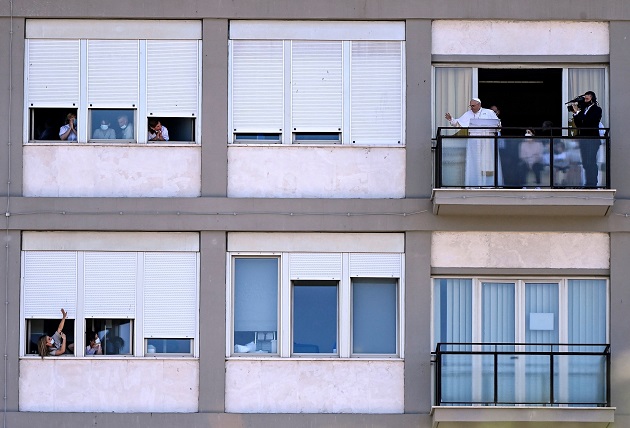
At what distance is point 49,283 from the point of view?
81.6 feet

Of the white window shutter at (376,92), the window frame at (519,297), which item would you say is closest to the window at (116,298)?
the white window shutter at (376,92)

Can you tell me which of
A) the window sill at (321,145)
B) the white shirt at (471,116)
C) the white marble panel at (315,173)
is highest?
the white shirt at (471,116)

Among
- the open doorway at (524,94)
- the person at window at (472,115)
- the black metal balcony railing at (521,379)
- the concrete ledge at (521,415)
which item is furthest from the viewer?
the open doorway at (524,94)

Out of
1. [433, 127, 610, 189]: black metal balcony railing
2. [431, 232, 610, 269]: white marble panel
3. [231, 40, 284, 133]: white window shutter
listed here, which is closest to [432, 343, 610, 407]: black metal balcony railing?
[431, 232, 610, 269]: white marble panel

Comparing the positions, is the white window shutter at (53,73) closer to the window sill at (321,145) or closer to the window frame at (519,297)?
the window sill at (321,145)

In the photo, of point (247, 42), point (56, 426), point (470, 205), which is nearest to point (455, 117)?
point (470, 205)

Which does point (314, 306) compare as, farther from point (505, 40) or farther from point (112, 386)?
point (505, 40)

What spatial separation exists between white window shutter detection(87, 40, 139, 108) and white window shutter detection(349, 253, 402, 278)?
4521 mm

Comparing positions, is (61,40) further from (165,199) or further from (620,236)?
(620,236)

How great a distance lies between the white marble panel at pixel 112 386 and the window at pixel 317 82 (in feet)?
13.1

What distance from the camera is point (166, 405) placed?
24531 mm

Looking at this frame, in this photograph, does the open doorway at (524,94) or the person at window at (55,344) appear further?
the open doorway at (524,94)

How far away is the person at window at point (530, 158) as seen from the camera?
24156 millimetres

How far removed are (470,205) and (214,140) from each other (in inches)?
171
